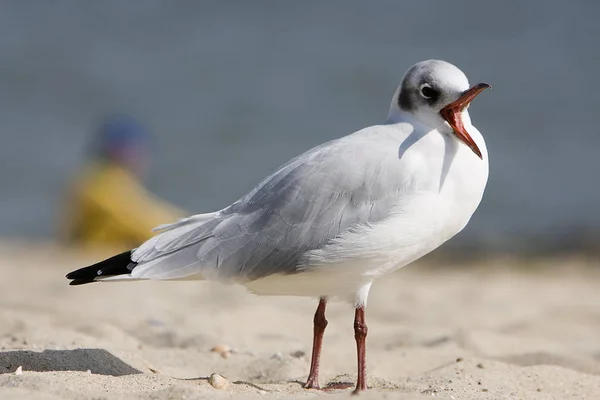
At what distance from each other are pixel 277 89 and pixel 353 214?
1298 centimetres

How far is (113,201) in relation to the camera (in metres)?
9.96

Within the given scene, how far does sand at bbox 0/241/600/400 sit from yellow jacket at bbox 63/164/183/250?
4.41ft

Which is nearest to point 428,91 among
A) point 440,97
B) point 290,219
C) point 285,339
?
point 440,97

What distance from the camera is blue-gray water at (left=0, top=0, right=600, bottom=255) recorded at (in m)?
13.2

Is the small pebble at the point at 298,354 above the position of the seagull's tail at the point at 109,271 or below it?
below

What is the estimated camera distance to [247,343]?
5469 millimetres

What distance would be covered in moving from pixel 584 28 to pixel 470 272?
10.7 m

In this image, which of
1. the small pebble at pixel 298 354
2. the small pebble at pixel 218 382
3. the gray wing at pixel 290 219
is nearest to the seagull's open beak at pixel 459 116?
the gray wing at pixel 290 219

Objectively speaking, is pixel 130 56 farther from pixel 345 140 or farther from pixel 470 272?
pixel 345 140

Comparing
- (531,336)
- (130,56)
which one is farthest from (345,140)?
(130,56)

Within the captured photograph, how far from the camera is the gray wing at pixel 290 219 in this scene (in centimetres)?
399

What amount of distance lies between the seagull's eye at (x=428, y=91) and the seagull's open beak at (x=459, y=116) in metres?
0.07

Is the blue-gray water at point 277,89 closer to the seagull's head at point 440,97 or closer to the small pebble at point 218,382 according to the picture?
the seagull's head at point 440,97

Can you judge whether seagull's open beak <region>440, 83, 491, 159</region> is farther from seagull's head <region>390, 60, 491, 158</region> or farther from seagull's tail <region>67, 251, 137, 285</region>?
seagull's tail <region>67, 251, 137, 285</region>
